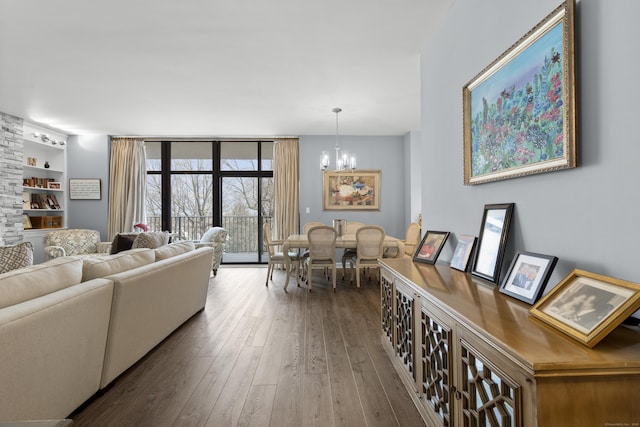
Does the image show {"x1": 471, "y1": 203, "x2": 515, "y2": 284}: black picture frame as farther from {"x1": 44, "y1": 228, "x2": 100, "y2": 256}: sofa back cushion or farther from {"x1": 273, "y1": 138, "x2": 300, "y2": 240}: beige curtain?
{"x1": 44, "y1": 228, "x2": 100, "y2": 256}: sofa back cushion

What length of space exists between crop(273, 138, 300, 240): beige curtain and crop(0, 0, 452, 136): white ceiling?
40.7 inches

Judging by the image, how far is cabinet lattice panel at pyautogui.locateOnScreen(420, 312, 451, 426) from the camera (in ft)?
4.40

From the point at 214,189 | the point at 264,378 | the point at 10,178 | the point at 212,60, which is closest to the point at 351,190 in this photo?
the point at 214,189

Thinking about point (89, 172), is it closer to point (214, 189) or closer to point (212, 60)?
point (214, 189)

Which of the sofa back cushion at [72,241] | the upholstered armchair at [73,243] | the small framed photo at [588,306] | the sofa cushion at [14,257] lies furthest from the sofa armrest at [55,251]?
the small framed photo at [588,306]

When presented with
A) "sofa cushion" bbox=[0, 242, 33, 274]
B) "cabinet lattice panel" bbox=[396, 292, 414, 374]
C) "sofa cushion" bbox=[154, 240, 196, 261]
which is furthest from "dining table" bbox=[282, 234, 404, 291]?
"sofa cushion" bbox=[0, 242, 33, 274]

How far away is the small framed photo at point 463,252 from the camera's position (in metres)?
1.95

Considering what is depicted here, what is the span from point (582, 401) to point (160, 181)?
716 centimetres

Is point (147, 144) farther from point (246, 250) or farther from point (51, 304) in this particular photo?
point (51, 304)

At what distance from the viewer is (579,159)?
48.2 inches

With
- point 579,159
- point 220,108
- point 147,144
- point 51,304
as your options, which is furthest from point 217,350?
point 147,144

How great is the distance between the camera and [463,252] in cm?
202

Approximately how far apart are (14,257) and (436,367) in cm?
312

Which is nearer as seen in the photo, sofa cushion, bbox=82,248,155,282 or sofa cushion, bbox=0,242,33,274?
sofa cushion, bbox=82,248,155,282
